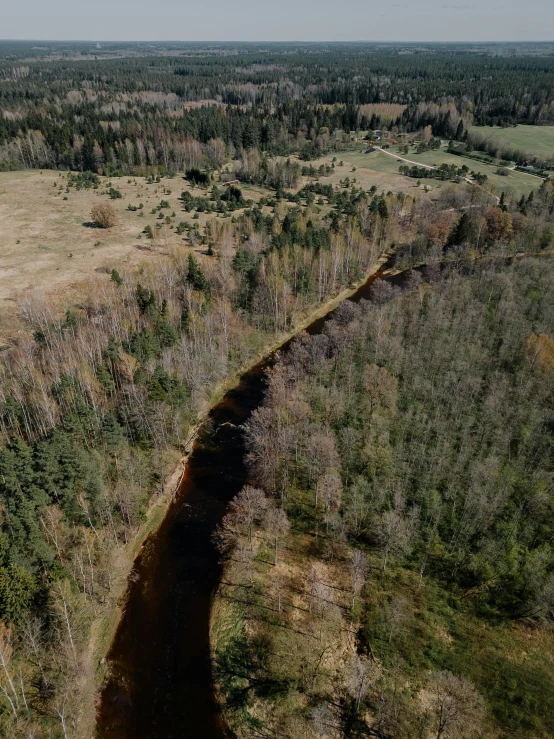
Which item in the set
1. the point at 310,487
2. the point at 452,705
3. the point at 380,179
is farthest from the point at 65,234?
the point at 452,705

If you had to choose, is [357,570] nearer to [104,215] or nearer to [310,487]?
[310,487]

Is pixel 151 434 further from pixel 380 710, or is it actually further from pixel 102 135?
pixel 102 135

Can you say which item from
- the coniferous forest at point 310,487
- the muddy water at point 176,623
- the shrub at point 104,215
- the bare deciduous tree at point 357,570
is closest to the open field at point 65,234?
the shrub at point 104,215

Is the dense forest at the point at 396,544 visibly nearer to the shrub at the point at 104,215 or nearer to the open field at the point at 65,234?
the open field at the point at 65,234

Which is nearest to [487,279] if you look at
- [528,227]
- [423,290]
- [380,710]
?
[423,290]

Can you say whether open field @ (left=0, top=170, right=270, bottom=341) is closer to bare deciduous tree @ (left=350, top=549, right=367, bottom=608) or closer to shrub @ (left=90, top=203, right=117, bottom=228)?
shrub @ (left=90, top=203, right=117, bottom=228)

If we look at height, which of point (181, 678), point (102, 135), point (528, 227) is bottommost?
point (181, 678)

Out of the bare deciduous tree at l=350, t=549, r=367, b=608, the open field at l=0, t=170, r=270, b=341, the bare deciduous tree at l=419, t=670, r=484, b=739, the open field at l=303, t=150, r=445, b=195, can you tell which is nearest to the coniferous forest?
the bare deciduous tree at l=419, t=670, r=484, b=739
